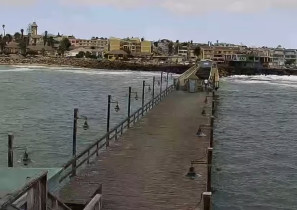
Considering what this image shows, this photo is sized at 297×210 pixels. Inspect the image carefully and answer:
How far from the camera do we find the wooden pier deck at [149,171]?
1432cm

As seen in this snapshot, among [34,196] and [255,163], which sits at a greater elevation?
[34,196]


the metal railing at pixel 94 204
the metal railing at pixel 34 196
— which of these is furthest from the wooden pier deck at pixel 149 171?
the metal railing at pixel 34 196

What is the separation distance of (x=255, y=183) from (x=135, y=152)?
6295 millimetres

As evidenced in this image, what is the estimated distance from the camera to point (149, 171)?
17734mm

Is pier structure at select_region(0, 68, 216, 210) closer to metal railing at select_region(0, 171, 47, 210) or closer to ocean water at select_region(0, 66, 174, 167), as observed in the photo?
metal railing at select_region(0, 171, 47, 210)

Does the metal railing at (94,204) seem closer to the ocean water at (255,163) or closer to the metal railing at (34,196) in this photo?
the metal railing at (34,196)

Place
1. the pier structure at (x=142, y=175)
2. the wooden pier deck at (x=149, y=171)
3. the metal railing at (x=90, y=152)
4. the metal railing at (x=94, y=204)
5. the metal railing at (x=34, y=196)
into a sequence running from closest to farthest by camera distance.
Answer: the metal railing at (x=34, y=196)
the metal railing at (x=94, y=204)
the pier structure at (x=142, y=175)
the wooden pier deck at (x=149, y=171)
the metal railing at (x=90, y=152)

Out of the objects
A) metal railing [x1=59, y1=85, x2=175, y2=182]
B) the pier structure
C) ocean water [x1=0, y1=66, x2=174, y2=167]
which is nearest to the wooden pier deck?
the pier structure

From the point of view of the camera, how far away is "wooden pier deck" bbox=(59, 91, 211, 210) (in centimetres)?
1432

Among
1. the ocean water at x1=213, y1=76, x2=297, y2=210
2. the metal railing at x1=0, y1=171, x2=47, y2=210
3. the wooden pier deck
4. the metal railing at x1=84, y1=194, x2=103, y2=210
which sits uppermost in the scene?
the metal railing at x1=0, y1=171, x2=47, y2=210

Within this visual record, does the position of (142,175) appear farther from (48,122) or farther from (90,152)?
(48,122)

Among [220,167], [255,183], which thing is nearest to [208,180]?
[255,183]

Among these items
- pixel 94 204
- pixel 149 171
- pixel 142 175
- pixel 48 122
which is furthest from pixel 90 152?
pixel 94 204

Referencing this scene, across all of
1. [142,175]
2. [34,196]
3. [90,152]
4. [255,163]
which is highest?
[34,196]
